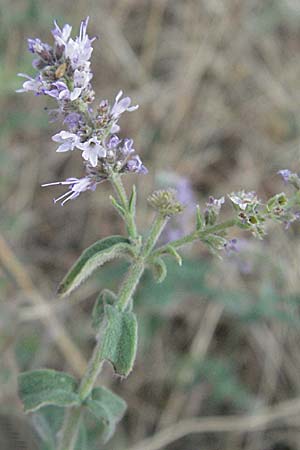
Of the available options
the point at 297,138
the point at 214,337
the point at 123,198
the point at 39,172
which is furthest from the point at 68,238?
the point at 123,198

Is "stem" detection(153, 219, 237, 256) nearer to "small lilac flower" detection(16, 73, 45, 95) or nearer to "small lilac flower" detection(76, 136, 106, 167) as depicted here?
"small lilac flower" detection(76, 136, 106, 167)

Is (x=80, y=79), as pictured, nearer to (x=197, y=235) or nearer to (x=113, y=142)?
(x=113, y=142)

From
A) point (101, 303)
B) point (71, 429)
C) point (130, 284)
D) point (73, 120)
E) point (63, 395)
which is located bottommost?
point (71, 429)

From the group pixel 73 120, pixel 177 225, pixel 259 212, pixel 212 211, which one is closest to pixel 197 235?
pixel 212 211

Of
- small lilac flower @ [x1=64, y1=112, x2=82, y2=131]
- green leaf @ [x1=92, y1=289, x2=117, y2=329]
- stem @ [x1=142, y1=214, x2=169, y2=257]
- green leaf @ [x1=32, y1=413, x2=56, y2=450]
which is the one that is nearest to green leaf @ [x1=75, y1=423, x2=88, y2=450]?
green leaf @ [x1=32, y1=413, x2=56, y2=450]

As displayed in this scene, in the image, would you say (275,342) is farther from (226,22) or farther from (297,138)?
(226,22)
